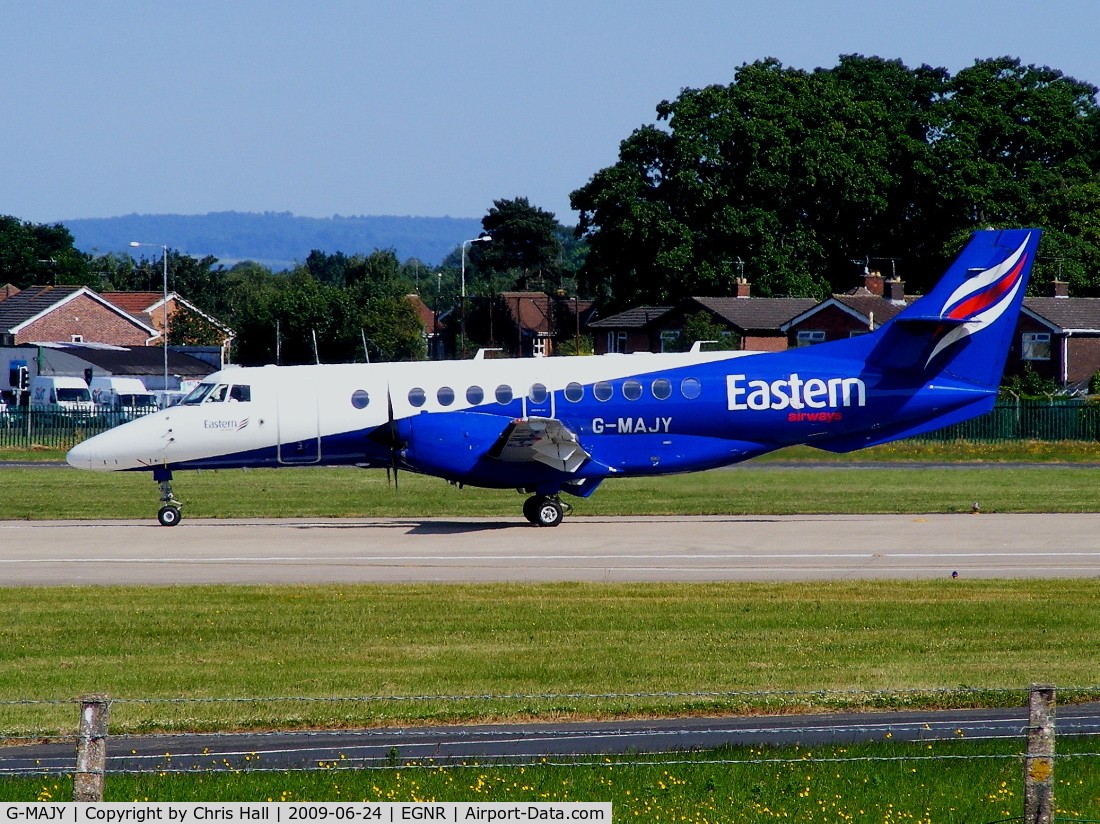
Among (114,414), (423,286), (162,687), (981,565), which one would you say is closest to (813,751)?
(162,687)

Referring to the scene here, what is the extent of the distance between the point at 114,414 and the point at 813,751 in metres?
46.4

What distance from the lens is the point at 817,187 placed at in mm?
78375

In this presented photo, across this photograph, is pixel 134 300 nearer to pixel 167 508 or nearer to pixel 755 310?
pixel 755 310

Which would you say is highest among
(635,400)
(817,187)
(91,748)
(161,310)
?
(817,187)

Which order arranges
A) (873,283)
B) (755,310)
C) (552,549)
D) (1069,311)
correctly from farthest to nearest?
(873,283), (755,310), (1069,311), (552,549)

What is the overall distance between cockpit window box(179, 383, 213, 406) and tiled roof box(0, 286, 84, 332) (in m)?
62.3

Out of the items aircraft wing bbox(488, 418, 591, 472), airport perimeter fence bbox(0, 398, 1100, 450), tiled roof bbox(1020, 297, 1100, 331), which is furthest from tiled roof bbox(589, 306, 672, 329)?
aircraft wing bbox(488, 418, 591, 472)

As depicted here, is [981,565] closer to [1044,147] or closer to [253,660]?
[253,660]

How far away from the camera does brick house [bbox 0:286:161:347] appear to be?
276 feet

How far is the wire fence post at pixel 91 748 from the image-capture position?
7.34 meters

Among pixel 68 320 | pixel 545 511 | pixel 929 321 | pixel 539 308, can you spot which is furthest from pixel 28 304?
pixel 929 321

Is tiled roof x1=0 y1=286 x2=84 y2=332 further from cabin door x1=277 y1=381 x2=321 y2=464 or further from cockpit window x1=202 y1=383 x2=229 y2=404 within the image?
cabin door x1=277 y1=381 x2=321 y2=464

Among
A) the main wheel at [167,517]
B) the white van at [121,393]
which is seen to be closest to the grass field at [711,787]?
the main wheel at [167,517]
